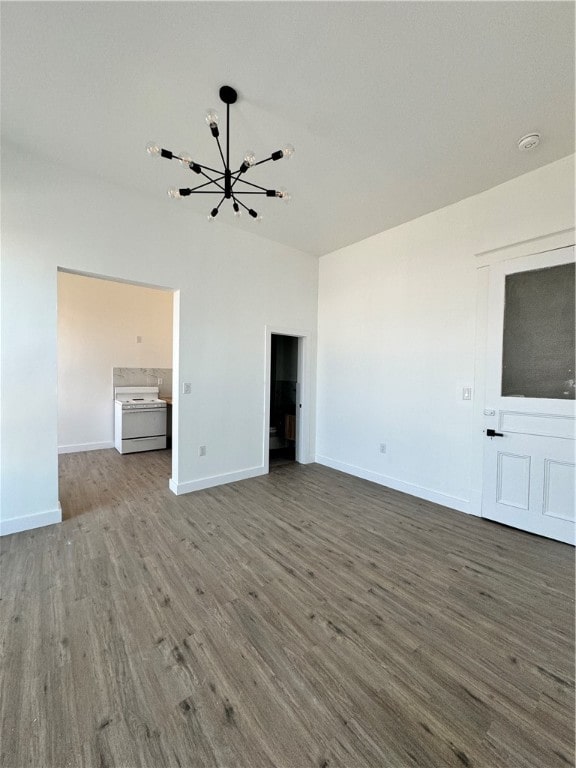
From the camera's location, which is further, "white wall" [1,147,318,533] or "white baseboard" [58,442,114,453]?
"white baseboard" [58,442,114,453]

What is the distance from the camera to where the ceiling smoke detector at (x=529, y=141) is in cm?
228

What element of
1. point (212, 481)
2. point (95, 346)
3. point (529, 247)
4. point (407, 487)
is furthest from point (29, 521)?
point (529, 247)

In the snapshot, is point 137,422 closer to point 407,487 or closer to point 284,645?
point 407,487

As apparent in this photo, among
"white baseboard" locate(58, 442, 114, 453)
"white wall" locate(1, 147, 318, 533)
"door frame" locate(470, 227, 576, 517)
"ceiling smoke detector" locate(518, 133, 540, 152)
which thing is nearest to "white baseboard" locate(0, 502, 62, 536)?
"white wall" locate(1, 147, 318, 533)

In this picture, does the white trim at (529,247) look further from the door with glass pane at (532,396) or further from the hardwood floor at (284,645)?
the hardwood floor at (284,645)

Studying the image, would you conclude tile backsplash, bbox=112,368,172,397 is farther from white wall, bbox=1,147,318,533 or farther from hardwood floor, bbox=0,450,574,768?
hardwood floor, bbox=0,450,574,768

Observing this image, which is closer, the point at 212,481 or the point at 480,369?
the point at 480,369

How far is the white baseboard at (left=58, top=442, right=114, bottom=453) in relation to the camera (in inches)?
201

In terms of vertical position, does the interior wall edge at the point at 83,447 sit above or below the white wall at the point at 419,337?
below

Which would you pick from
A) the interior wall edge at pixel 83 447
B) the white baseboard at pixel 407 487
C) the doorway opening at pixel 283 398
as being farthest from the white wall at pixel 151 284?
the interior wall edge at pixel 83 447

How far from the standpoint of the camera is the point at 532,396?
2.80 meters

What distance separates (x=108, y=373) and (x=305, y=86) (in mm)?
5178

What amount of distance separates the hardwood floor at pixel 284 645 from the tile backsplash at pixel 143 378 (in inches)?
126

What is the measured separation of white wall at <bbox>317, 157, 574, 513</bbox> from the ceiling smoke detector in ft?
1.32
